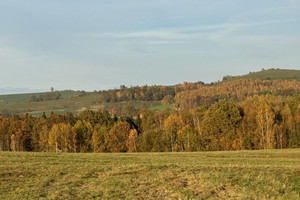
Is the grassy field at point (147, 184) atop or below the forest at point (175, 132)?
atop

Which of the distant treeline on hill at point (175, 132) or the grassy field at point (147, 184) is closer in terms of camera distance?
the grassy field at point (147, 184)

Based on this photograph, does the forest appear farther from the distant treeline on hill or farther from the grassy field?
the grassy field

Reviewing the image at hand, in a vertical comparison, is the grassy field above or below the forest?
above

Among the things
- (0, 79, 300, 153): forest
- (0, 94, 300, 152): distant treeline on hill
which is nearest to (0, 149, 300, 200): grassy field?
(0, 94, 300, 152): distant treeline on hill

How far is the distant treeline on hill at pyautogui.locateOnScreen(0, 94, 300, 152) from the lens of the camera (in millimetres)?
87188

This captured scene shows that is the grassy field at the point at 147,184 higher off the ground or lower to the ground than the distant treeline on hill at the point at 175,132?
higher

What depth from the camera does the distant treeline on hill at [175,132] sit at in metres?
87.2

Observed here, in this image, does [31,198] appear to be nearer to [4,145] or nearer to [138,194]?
[138,194]

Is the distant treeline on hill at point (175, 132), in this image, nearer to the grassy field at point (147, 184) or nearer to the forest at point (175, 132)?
the forest at point (175, 132)

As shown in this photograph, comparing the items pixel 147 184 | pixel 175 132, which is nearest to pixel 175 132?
pixel 175 132

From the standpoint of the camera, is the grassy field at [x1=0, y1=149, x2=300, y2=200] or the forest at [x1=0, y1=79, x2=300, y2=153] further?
the forest at [x1=0, y1=79, x2=300, y2=153]

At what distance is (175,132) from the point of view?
102 meters

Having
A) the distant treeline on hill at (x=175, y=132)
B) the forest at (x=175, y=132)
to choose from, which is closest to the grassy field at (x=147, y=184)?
the distant treeline on hill at (x=175, y=132)

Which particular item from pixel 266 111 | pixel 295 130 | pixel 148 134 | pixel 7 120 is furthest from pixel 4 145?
pixel 295 130
